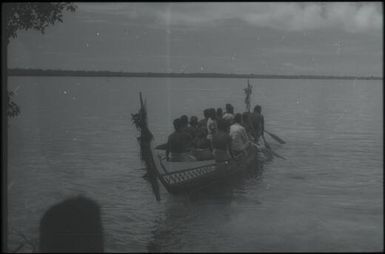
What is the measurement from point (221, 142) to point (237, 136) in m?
2.10

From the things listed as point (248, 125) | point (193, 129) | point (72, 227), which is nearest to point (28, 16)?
point (72, 227)

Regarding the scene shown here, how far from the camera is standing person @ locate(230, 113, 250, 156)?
20.2 meters

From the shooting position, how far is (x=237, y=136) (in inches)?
806

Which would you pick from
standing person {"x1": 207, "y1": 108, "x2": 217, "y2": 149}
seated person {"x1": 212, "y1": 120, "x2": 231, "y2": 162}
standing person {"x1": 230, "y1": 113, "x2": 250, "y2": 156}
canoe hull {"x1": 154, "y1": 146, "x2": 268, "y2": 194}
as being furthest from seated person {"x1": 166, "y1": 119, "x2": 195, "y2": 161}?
standing person {"x1": 230, "y1": 113, "x2": 250, "y2": 156}

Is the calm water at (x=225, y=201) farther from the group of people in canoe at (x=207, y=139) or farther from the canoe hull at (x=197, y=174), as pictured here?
the group of people in canoe at (x=207, y=139)

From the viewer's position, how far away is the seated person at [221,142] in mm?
18391

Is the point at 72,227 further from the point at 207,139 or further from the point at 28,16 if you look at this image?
the point at 207,139

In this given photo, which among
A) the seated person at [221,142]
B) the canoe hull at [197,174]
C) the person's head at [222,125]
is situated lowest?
the canoe hull at [197,174]

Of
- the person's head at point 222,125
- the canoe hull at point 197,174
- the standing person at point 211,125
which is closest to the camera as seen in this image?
the canoe hull at point 197,174

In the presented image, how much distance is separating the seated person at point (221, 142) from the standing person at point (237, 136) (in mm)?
1438

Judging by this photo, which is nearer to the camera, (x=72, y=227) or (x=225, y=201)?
(x=72, y=227)

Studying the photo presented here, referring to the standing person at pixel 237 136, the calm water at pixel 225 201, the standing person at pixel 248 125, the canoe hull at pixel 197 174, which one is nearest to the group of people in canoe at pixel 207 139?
the standing person at pixel 237 136

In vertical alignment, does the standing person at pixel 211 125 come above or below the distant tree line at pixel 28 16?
below

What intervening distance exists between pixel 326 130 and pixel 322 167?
2486cm
